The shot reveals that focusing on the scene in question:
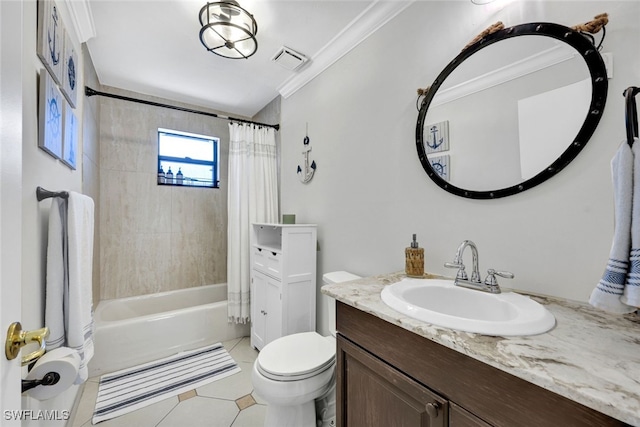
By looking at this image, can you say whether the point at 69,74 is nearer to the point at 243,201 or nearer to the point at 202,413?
the point at 243,201

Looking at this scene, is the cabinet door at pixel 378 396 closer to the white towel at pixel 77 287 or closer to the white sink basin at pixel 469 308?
the white sink basin at pixel 469 308

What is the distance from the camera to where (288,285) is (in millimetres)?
1887

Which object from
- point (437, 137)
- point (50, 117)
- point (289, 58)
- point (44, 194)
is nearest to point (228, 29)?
point (289, 58)

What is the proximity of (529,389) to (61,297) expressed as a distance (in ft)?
5.13

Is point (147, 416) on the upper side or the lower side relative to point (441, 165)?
lower

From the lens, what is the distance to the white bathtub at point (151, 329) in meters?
1.95

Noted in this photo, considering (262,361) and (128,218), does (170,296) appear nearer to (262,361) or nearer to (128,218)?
(128,218)

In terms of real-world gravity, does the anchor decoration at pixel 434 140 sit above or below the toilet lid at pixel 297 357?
above

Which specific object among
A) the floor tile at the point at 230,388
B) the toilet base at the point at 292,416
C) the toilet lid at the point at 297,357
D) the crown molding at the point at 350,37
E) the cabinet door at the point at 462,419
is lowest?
the floor tile at the point at 230,388

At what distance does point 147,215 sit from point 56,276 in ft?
6.28

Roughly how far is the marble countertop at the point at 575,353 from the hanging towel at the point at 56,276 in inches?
47.8

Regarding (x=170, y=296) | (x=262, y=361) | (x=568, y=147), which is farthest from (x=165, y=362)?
(x=568, y=147)

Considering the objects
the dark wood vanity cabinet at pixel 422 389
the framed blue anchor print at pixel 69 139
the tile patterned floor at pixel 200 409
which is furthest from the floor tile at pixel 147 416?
the framed blue anchor print at pixel 69 139

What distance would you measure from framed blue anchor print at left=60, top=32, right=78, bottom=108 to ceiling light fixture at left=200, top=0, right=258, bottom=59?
675 millimetres
